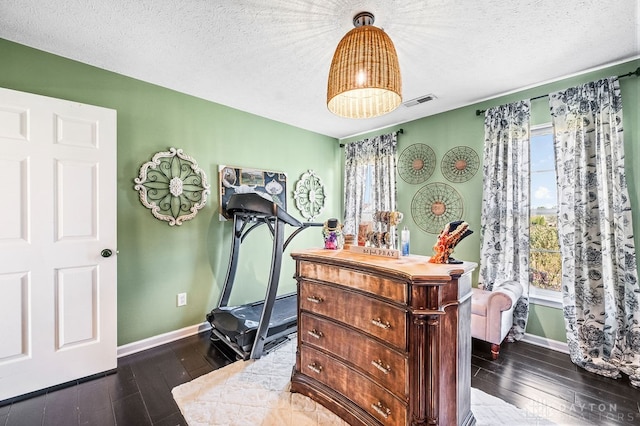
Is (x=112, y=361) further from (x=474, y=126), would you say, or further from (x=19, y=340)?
(x=474, y=126)

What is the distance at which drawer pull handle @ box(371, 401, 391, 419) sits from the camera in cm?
148

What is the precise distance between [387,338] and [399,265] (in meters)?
0.41

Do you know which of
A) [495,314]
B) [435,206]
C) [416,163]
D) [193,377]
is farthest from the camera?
[416,163]

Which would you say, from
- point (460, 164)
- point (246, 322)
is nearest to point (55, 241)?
point (246, 322)

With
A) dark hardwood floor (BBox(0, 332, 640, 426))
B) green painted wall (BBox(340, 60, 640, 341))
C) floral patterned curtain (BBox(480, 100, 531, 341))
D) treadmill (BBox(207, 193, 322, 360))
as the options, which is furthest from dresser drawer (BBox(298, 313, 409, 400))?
green painted wall (BBox(340, 60, 640, 341))

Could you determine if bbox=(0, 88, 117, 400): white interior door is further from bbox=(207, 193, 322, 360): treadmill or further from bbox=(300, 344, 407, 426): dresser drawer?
bbox=(300, 344, 407, 426): dresser drawer

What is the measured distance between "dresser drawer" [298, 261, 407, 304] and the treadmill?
573 mm

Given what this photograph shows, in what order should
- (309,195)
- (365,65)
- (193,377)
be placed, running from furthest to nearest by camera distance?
(309,195)
(193,377)
(365,65)

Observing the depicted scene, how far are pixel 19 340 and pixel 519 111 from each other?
484 cm

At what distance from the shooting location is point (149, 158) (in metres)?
2.71

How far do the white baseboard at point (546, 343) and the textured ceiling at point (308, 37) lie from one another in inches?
102

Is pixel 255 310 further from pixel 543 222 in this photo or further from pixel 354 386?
pixel 543 222

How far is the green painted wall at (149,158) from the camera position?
2.29 metres

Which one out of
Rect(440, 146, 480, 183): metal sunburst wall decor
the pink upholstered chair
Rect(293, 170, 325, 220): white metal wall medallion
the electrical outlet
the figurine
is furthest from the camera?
Rect(293, 170, 325, 220): white metal wall medallion
